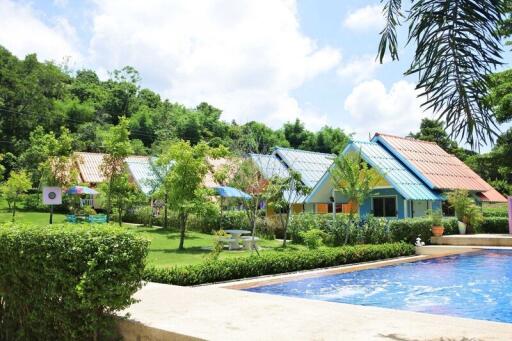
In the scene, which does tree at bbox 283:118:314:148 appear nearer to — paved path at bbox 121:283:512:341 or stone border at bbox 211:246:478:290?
stone border at bbox 211:246:478:290

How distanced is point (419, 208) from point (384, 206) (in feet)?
6.11

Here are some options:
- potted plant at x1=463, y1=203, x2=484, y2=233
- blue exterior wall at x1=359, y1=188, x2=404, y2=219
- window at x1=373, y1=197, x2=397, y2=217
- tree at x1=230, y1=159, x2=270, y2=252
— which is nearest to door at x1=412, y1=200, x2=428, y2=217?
blue exterior wall at x1=359, y1=188, x2=404, y2=219

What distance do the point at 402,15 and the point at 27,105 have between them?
5589 centimetres

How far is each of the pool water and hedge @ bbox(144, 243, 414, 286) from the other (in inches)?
24.8

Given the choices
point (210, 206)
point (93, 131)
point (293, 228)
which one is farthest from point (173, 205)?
point (93, 131)

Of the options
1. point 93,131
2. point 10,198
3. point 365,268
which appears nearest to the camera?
point 365,268

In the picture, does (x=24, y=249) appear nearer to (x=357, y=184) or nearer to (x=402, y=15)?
(x=402, y=15)

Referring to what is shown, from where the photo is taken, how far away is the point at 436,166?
29.9 m

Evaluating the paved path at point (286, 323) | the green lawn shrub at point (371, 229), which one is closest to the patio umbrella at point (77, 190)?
the green lawn shrub at point (371, 229)

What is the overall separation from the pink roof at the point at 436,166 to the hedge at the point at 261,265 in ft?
37.5

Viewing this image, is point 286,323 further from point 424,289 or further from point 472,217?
point 472,217

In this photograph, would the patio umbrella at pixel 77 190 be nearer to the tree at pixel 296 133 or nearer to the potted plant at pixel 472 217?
the potted plant at pixel 472 217

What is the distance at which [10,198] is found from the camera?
33656 mm

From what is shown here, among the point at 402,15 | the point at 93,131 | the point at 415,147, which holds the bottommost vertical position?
the point at 402,15
